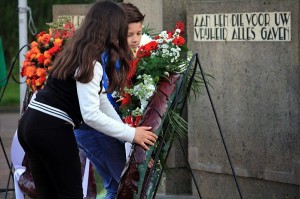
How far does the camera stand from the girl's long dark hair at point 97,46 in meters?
4.81

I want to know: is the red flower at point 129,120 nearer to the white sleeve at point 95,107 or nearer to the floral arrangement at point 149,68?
the floral arrangement at point 149,68

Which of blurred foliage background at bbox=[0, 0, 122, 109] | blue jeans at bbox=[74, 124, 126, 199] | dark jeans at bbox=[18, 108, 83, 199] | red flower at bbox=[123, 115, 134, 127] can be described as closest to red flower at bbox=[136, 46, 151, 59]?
red flower at bbox=[123, 115, 134, 127]

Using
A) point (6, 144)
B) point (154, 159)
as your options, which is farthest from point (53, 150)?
point (6, 144)

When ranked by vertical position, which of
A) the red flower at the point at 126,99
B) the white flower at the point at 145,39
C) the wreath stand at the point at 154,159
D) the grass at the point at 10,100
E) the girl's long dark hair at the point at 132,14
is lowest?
the grass at the point at 10,100

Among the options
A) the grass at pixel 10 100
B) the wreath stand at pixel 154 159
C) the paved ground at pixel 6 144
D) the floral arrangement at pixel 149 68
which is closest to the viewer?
the wreath stand at pixel 154 159

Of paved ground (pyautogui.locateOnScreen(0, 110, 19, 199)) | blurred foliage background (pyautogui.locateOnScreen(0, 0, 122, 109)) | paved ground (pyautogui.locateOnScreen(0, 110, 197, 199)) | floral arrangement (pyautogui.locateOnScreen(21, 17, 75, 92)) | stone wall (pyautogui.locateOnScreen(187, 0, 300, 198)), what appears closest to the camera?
floral arrangement (pyautogui.locateOnScreen(21, 17, 75, 92))

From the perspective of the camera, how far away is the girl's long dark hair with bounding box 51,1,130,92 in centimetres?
481

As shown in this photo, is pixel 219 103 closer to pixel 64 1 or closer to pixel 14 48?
pixel 64 1

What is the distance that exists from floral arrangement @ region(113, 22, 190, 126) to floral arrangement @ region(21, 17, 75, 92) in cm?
120

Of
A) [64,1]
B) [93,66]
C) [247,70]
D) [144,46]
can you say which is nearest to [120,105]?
[144,46]

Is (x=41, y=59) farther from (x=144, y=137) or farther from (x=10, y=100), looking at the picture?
(x=10, y=100)

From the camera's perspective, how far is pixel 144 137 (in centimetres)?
509

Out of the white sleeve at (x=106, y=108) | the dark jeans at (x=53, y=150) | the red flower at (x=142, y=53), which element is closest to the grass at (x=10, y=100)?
the red flower at (x=142, y=53)

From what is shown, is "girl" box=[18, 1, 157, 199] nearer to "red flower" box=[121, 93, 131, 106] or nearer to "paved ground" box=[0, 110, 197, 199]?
"red flower" box=[121, 93, 131, 106]
